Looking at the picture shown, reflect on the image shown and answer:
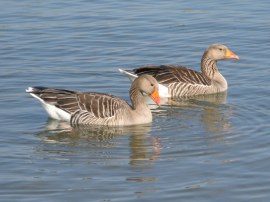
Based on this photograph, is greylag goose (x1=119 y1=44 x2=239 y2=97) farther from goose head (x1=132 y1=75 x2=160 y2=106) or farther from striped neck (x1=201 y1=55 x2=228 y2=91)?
goose head (x1=132 y1=75 x2=160 y2=106)

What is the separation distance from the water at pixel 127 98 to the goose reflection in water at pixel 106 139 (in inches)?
0.9

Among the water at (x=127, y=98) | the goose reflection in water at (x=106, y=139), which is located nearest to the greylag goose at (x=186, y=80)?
the water at (x=127, y=98)

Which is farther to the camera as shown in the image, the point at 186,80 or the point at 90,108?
the point at 186,80

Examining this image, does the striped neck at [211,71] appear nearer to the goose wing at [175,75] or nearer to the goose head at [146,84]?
the goose wing at [175,75]

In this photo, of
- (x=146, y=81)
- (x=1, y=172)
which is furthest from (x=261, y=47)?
(x=1, y=172)

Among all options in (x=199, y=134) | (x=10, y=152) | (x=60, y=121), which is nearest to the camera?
(x=10, y=152)

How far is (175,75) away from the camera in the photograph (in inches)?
759

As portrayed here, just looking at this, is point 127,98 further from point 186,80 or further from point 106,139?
point 106,139

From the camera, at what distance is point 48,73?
1947 cm

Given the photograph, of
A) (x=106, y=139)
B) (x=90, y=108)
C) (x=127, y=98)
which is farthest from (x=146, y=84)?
(x=127, y=98)

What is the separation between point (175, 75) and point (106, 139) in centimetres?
424

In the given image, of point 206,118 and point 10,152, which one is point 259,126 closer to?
point 206,118

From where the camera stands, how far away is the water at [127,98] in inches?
509

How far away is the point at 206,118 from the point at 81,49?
5689 mm
